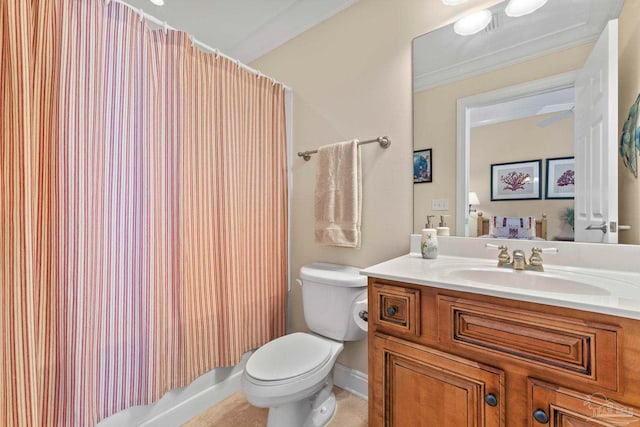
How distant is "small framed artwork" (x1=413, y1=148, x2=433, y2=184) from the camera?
139cm

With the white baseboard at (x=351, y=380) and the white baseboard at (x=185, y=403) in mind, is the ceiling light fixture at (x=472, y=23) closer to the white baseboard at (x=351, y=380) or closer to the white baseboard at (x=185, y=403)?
the white baseboard at (x=351, y=380)

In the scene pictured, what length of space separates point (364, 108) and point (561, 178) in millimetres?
995

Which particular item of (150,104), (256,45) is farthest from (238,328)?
(256,45)

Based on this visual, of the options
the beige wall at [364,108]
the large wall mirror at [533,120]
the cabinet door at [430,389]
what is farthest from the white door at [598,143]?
the cabinet door at [430,389]

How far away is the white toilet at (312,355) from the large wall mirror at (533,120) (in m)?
0.54

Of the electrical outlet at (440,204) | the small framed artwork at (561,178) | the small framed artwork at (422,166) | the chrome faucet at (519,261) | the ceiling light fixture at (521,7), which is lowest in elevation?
the chrome faucet at (519,261)

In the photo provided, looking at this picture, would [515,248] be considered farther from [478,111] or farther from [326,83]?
[326,83]

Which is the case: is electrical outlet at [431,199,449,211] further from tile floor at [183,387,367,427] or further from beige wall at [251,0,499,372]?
tile floor at [183,387,367,427]

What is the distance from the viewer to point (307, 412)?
4.55ft

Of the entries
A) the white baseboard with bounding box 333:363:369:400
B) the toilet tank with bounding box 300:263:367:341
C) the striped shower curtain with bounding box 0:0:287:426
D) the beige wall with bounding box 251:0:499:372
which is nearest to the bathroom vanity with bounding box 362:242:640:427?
the toilet tank with bounding box 300:263:367:341

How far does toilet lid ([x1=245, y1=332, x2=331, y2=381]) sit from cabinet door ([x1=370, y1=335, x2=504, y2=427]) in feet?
1.17

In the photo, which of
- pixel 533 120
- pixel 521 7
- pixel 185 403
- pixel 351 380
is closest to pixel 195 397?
pixel 185 403

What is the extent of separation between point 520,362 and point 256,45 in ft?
7.86

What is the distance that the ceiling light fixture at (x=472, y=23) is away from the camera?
125 cm
